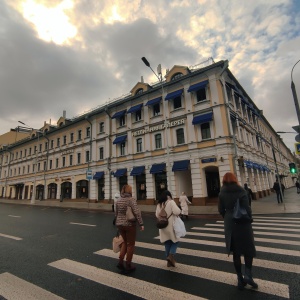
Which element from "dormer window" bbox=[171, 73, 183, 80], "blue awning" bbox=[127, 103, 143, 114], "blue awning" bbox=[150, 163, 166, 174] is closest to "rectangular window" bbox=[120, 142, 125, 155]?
"blue awning" bbox=[127, 103, 143, 114]

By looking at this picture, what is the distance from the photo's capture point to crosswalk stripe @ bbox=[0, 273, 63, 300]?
363cm

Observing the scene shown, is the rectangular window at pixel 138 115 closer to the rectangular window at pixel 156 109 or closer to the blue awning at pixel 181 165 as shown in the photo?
the rectangular window at pixel 156 109

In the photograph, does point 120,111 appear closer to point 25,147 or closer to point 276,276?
point 276,276

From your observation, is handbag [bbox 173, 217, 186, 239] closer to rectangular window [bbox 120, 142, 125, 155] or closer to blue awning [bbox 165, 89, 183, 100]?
blue awning [bbox 165, 89, 183, 100]

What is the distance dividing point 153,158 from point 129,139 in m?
4.34

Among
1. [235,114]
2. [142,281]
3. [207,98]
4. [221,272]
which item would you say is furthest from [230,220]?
[235,114]

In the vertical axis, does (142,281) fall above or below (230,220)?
below

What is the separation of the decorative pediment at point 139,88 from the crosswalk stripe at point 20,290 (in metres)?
22.7

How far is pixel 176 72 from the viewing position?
73.7 ft

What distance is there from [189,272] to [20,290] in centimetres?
337

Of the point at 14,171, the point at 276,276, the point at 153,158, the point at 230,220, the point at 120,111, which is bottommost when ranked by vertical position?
the point at 276,276

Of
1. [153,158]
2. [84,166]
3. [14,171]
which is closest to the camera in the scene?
[153,158]

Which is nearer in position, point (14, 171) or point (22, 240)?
point (22, 240)

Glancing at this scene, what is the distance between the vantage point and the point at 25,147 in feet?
138
